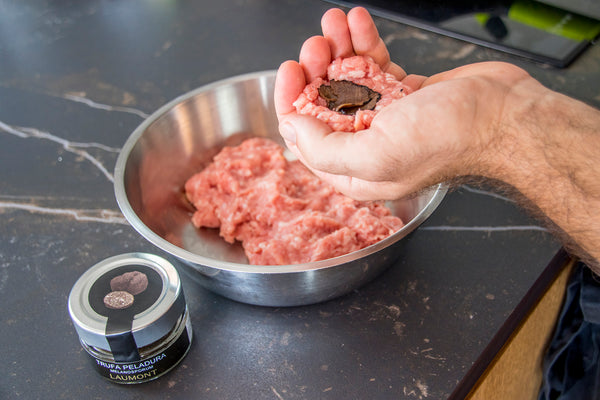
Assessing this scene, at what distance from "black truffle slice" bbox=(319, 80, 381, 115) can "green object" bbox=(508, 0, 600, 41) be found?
97 cm

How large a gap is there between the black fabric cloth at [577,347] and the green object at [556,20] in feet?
2.91

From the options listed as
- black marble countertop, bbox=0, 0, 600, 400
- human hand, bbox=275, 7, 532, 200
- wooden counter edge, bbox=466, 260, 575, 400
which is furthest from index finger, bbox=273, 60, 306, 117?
wooden counter edge, bbox=466, 260, 575, 400

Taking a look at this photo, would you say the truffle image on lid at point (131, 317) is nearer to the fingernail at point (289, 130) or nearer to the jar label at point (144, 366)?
the jar label at point (144, 366)

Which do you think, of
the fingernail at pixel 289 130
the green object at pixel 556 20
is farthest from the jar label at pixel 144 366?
the green object at pixel 556 20

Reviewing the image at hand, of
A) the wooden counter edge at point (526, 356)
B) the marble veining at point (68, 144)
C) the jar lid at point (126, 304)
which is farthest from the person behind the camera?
the marble veining at point (68, 144)

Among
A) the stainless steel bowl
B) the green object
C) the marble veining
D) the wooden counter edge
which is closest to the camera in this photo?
the stainless steel bowl

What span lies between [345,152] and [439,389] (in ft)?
1.42

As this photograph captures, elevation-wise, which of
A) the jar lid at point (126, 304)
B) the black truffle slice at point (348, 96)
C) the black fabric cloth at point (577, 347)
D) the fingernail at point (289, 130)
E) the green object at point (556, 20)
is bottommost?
the black fabric cloth at point (577, 347)

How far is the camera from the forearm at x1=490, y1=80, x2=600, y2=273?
99 centimetres

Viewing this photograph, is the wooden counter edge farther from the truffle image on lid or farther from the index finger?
the index finger

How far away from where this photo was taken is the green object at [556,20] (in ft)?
5.80

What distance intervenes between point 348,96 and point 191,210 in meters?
0.52

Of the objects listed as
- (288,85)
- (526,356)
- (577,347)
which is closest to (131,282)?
(288,85)

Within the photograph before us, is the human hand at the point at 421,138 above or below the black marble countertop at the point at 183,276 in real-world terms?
above
